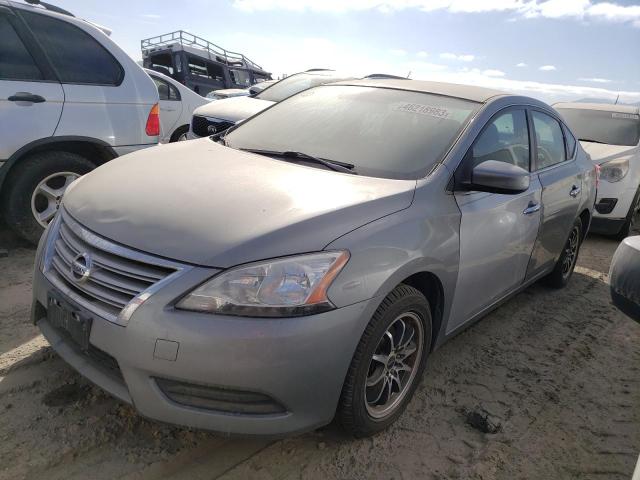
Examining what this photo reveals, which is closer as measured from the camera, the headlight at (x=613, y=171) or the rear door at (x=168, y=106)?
the headlight at (x=613, y=171)

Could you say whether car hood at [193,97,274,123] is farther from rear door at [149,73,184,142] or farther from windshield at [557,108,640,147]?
windshield at [557,108,640,147]

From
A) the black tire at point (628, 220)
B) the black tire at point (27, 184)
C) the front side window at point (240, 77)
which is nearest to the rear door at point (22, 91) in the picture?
the black tire at point (27, 184)

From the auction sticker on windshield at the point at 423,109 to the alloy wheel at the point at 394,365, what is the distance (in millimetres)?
1238

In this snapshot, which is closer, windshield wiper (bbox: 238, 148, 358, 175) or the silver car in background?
the silver car in background

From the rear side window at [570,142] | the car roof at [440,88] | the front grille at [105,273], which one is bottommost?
the front grille at [105,273]

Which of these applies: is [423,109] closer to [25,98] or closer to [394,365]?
[394,365]

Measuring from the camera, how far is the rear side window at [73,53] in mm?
4012

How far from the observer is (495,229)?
285 centimetres

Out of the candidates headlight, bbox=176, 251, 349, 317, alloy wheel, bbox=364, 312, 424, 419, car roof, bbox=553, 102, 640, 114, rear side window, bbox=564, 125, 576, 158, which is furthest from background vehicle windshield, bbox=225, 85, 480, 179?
car roof, bbox=553, 102, 640, 114

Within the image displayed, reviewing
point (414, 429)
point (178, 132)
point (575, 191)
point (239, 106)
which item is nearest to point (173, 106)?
point (178, 132)

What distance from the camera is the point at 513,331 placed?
3.68 meters

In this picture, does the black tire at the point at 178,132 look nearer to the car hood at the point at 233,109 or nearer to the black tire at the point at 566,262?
the car hood at the point at 233,109

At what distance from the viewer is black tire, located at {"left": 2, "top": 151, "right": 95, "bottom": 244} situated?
388 cm

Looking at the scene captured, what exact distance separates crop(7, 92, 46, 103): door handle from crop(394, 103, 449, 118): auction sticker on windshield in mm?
2769
